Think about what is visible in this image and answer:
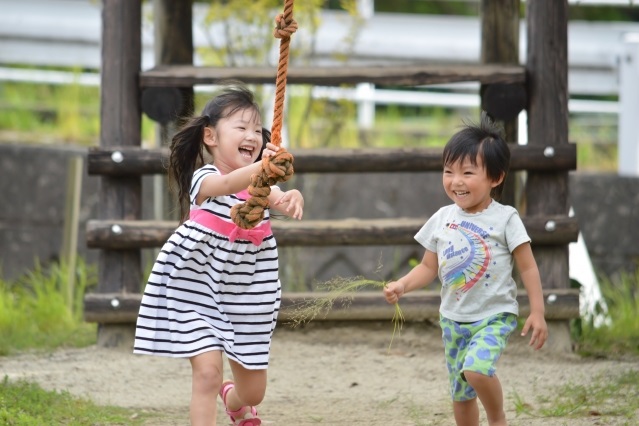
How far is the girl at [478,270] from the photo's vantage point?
3.99 metres

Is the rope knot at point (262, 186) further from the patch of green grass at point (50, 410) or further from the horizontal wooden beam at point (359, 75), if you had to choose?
the horizontal wooden beam at point (359, 75)

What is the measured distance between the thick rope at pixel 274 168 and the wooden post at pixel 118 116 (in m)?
2.46

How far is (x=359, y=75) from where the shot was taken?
6.15 metres

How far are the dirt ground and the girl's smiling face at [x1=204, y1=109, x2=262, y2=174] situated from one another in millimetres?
1139

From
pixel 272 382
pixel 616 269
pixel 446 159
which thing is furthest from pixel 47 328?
pixel 616 269

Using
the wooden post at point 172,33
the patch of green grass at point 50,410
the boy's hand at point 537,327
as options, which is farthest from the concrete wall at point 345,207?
the boy's hand at point 537,327

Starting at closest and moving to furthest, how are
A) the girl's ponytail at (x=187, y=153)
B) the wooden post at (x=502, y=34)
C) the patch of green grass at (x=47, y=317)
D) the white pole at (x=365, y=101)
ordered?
the girl's ponytail at (x=187, y=153) → the patch of green grass at (x=47, y=317) → the wooden post at (x=502, y=34) → the white pole at (x=365, y=101)

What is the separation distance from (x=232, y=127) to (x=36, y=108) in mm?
6502

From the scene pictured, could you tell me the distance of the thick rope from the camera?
12.2 ft

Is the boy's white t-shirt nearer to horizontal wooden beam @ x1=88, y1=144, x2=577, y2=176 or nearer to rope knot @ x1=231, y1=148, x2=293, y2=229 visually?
rope knot @ x1=231, y1=148, x2=293, y2=229

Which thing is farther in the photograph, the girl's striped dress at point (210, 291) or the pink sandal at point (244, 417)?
the pink sandal at point (244, 417)

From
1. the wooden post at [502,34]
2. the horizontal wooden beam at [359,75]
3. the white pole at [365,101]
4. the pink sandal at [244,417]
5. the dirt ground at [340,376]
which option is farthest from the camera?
the white pole at [365,101]

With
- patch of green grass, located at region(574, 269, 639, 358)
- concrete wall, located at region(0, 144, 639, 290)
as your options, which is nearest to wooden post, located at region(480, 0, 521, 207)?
patch of green grass, located at region(574, 269, 639, 358)

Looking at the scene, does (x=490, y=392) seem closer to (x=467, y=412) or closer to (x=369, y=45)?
(x=467, y=412)
